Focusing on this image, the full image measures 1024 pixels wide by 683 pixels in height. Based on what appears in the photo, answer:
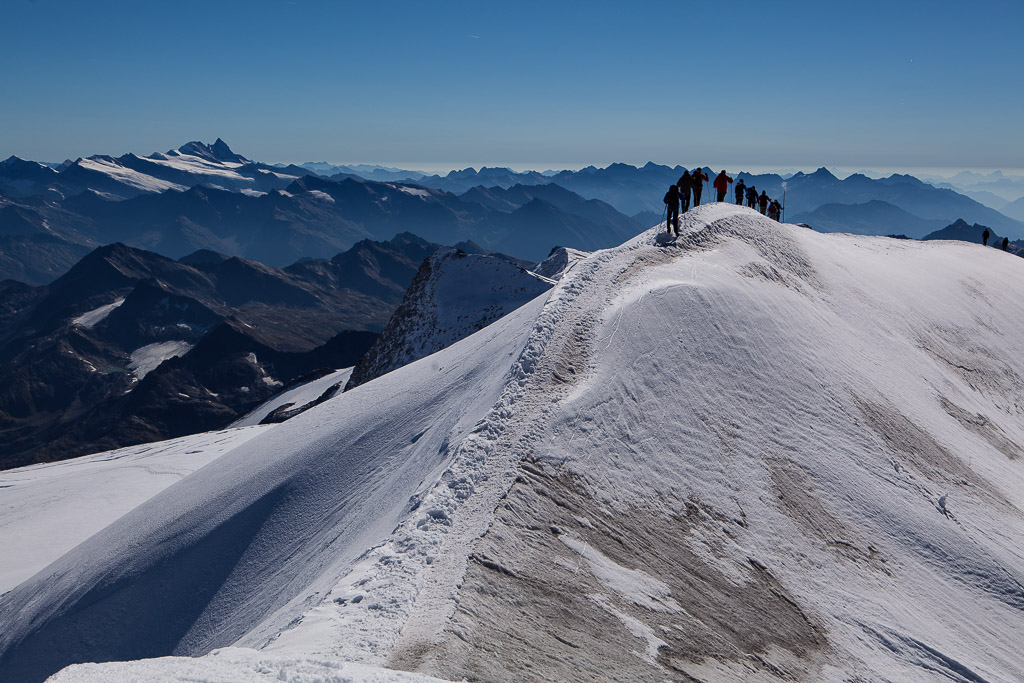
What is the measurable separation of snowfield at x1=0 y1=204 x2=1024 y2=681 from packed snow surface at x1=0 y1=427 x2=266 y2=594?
389 inches

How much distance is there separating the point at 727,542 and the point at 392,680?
10505 millimetres

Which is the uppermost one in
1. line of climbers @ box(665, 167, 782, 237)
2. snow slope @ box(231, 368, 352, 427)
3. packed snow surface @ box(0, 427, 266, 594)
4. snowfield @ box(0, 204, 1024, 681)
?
line of climbers @ box(665, 167, 782, 237)

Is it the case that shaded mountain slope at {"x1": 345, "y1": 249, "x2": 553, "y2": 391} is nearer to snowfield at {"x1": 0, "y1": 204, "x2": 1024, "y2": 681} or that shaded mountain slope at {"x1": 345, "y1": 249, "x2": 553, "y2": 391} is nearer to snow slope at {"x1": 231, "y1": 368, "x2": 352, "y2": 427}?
snow slope at {"x1": 231, "y1": 368, "x2": 352, "y2": 427}

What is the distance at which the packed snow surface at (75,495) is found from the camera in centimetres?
3900

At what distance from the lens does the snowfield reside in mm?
12625

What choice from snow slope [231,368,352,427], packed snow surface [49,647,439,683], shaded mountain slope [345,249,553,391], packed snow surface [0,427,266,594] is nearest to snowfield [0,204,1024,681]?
packed snow surface [49,647,439,683]

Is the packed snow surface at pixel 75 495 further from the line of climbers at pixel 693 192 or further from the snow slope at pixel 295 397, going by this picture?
the line of climbers at pixel 693 192

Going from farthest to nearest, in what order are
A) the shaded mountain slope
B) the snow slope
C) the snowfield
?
1. the snow slope
2. the shaded mountain slope
3. the snowfield

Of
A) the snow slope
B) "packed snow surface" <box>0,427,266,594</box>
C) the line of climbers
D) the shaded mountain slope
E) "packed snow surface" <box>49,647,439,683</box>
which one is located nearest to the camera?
"packed snow surface" <box>49,647,439,683</box>

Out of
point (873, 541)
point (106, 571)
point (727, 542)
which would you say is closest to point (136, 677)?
point (727, 542)

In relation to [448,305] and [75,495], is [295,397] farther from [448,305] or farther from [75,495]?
[75,495]

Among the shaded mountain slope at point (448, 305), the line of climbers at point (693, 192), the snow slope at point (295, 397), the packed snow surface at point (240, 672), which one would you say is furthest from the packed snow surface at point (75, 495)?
the line of climbers at point (693, 192)

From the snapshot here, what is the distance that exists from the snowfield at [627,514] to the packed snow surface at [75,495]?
9880 mm

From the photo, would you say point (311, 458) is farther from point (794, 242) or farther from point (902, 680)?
point (794, 242)
